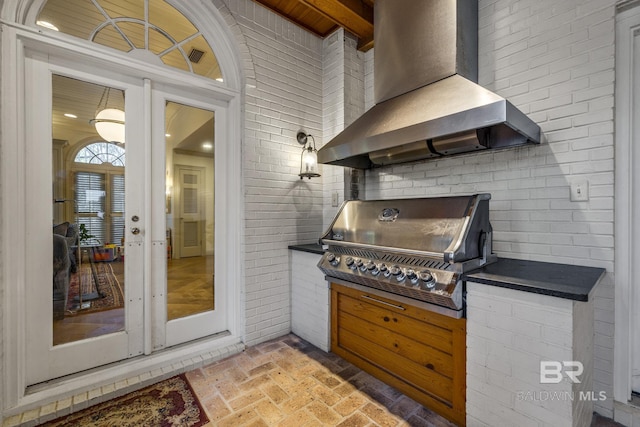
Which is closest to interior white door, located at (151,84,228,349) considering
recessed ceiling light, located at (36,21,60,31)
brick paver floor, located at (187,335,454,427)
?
brick paver floor, located at (187,335,454,427)

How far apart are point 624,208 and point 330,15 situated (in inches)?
106

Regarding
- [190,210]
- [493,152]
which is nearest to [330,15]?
[493,152]

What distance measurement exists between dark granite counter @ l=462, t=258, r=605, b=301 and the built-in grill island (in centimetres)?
11

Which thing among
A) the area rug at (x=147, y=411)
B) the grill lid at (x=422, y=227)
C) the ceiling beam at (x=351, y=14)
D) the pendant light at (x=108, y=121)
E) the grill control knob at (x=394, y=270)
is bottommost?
the area rug at (x=147, y=411)

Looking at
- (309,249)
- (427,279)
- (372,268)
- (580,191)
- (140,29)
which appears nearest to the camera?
(427,279)

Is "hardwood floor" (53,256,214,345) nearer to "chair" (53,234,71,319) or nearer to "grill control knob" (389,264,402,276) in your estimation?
"chair" (53,234,71,319)

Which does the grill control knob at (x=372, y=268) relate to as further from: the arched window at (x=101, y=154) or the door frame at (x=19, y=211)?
the arched window at (x=101, y=154)

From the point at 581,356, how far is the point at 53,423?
291 centimetres

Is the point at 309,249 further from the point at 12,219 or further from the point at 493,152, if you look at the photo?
the point at 12,219

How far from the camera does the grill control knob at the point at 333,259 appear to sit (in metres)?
2.18

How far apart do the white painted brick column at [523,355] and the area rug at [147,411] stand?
62.3 inches

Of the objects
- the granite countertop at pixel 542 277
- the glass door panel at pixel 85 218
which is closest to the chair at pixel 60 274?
the glass door panel at pixel 85 218

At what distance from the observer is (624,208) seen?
1.62 meters

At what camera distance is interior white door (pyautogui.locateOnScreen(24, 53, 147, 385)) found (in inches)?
70.9
